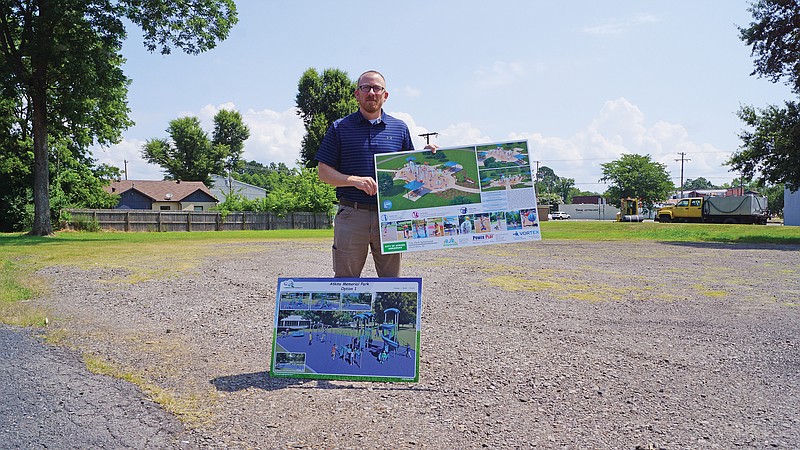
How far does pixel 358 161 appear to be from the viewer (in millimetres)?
4617

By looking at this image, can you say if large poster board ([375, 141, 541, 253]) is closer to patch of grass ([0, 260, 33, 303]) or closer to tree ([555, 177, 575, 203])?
patch of grass ([0, 260, 33, 303])

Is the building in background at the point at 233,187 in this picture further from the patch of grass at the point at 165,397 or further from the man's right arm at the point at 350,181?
the man's right arm at the point at 350,181

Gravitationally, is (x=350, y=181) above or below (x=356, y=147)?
below

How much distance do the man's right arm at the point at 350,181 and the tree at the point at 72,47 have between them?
Result: 21791mm

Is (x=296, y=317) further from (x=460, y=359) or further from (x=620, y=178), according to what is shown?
(x=620, y=178)

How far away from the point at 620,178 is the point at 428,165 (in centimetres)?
8400

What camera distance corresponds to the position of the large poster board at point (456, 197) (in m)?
4.49

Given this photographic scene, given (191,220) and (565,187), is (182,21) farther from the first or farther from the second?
(565,187)

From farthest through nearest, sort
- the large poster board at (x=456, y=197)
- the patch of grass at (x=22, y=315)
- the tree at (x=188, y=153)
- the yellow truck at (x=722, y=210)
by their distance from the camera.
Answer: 1. the tree at (x=188, y=153)
2. the yellow truck at (x=722, y=210)
3. the patch of grass at (x=22, y=315)
4. the large poster board at (x=456, y=197)

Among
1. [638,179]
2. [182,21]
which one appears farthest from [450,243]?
[638,179]

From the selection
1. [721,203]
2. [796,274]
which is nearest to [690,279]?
[796,274]

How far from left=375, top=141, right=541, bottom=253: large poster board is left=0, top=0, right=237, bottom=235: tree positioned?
870 inches

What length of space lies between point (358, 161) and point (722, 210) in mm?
54357

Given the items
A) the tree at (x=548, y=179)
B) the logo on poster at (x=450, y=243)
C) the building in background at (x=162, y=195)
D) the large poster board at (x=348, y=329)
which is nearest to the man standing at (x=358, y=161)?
the large poster board at (x=348, y=329)
